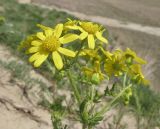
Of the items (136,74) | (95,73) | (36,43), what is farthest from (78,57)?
Answer: (136,74)

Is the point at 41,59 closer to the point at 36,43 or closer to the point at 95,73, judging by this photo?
the point at 36,43

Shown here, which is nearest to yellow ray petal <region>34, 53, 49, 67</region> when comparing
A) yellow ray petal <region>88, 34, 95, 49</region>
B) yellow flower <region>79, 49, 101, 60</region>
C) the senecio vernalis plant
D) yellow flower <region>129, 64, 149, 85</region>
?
the senecio vernalis plant

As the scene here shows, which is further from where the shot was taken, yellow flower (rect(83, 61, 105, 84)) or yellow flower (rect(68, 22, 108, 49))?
yellow flower (rect(83, 61, 105, 84))

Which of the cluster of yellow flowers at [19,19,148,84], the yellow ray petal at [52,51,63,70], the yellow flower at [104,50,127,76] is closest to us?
the yellow ray petal at [52,51,63,70]

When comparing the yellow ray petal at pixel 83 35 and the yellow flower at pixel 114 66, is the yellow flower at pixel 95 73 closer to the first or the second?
the yellow flower at pixel 114 66

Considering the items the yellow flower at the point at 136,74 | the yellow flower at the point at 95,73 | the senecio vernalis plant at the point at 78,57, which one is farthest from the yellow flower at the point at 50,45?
the yellow flower at the point at 136,74

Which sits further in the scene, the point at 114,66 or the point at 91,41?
the point at 114,66

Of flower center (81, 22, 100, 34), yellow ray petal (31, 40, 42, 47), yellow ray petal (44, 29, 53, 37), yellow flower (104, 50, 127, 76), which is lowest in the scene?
yellow flower (104, 50, 127, 76)

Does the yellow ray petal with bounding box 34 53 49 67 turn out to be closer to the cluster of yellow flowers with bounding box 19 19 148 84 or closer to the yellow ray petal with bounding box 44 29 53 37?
the cluster of yellow flowers with bounding box 19 19 148 84
